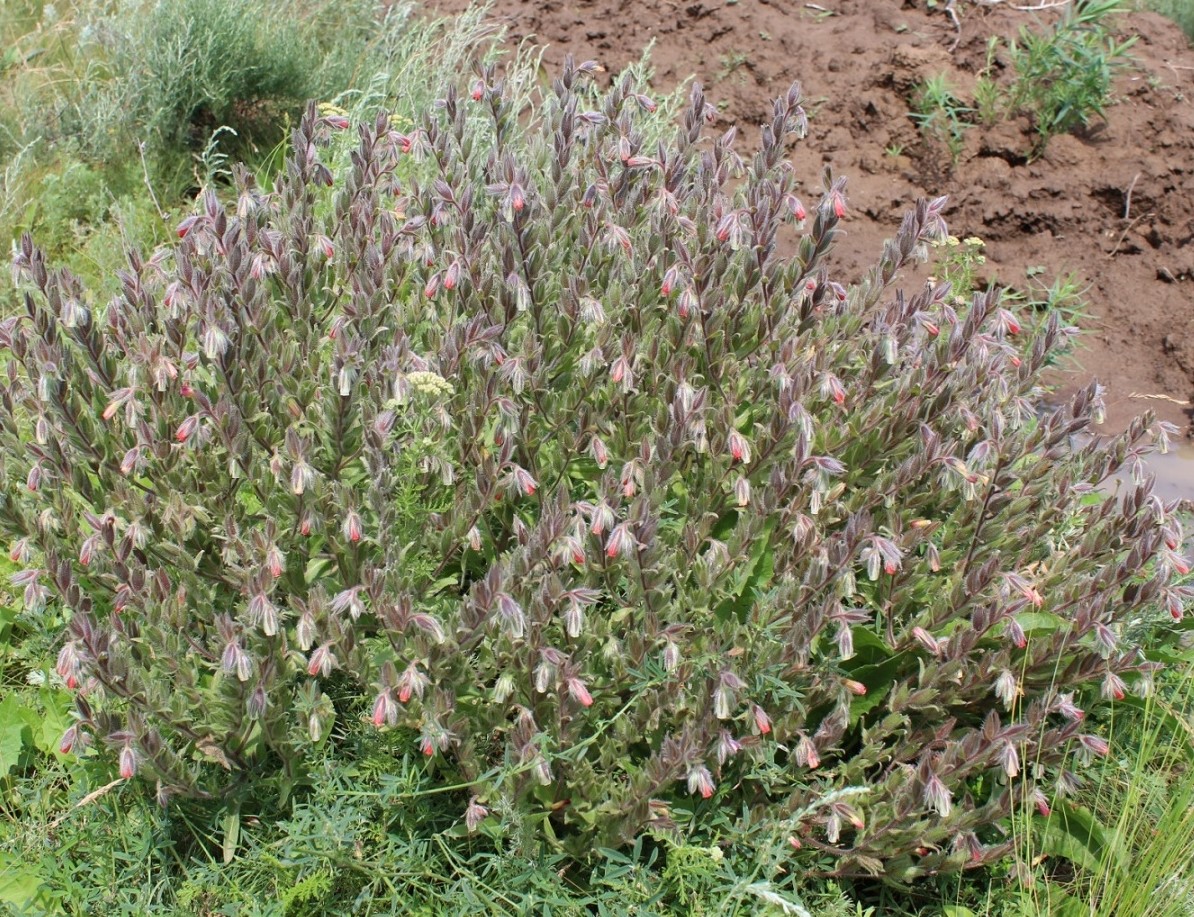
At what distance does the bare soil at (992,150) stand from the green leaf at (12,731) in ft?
12.6

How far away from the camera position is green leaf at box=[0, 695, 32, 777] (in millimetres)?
3104

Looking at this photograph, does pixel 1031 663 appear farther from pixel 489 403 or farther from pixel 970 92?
pixel 970 92

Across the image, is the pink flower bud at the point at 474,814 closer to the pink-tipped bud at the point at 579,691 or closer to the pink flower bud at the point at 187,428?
the pink-tipped bud at the point at 579,691

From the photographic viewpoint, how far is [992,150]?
5.82 metres

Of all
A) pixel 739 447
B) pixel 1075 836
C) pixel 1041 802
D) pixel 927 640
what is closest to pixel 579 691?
pixel 739 447

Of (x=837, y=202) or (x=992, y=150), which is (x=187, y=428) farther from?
(x=992, y=150)

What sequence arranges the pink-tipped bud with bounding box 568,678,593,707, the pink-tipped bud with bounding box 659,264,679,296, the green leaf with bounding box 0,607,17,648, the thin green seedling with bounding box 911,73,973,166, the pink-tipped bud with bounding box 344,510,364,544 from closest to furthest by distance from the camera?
the pink-tipped bud with bounding box 568,678,593,707 → the pink-tipped bud with bounding box 344,510,364,544 → the pink-tipped bud with bounding box 659,264,679,296 → the green leaf with bounding box 0,607,17,648 → the thin green seedling with bounding box 911,73,973,166

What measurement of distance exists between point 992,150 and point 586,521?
3.99m

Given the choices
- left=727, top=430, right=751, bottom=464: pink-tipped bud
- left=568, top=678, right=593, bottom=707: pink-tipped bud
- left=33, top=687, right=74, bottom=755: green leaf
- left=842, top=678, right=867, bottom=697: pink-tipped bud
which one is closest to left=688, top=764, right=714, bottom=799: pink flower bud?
left=568, top=678, right=593, bottom=707: pink-tipped bud

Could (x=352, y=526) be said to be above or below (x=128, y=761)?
above

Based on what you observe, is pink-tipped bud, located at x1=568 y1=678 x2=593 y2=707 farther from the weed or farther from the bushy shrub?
the weed

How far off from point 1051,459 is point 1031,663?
67 cm

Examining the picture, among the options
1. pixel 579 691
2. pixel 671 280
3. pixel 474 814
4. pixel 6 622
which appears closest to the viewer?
pixel 579 691

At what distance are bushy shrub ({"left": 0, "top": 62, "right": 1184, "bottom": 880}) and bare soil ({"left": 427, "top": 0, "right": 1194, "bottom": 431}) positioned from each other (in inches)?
79.9
